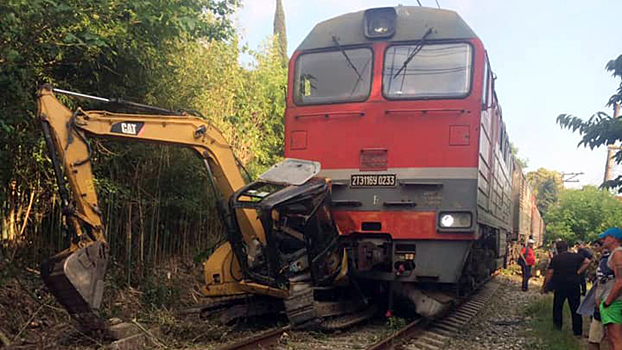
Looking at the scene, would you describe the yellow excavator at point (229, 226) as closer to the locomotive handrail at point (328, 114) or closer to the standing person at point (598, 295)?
the locomotive handrail at point (328, 114)

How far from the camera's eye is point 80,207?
5527 millimetres

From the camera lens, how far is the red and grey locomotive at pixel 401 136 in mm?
6684

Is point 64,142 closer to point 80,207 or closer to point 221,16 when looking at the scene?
point 80,207

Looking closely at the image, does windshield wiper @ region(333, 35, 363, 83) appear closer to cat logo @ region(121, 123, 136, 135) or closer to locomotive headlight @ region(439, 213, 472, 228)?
locomotive headlight @ region(439, 213, 472, 228)

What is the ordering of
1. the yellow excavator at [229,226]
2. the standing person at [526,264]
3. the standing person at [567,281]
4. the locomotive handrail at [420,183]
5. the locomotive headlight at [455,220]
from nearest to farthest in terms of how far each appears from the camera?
the yellow excavator at [229,226], the locomotive headlight at [455,220], the locomotive handrail at [420,183], the standing person at [567,281], the standing person at [526,264]

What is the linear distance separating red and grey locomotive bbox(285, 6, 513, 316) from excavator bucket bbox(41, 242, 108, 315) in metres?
2.98

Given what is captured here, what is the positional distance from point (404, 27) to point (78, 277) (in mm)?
5021

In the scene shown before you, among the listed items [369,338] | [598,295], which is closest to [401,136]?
[369,338]

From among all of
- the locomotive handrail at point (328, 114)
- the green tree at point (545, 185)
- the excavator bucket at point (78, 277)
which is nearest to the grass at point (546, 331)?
the locomotive handrail at point (328, 114)

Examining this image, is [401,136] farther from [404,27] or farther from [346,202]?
[404,27]

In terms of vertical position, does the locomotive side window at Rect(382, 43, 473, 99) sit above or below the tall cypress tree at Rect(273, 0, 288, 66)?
below

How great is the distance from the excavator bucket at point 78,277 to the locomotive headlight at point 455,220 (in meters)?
3.94

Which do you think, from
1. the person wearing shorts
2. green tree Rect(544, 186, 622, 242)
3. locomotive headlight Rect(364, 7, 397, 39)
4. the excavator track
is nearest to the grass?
the person wearing shorts

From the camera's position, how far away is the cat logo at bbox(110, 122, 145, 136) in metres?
5.76
